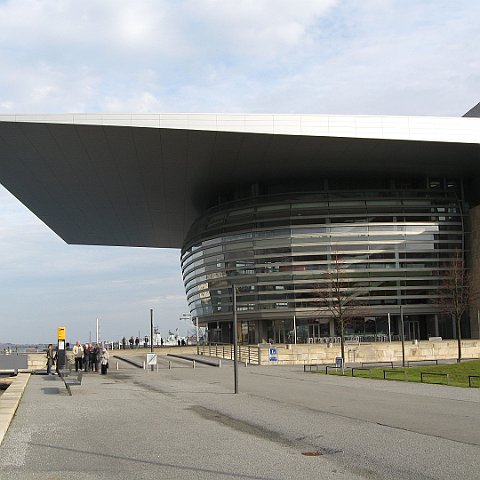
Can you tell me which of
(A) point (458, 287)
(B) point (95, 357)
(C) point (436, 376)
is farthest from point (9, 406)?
(A) point (458, 287)

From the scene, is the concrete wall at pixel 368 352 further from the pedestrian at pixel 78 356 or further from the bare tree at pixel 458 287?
the pedestrian at pixel 78 356

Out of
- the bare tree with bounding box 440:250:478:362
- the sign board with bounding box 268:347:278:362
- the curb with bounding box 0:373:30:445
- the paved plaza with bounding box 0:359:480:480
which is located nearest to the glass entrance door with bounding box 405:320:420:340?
the bare tree with bounding box 440:250:478:362

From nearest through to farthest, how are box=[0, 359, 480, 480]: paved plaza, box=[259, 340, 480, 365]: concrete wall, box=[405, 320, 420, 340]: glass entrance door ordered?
box=[0, 359, 480, 480]: paved plaza, box=[259, 340, 480, 365]: concrete wall, box=[405, 320, 420, 340]: glass entrance door

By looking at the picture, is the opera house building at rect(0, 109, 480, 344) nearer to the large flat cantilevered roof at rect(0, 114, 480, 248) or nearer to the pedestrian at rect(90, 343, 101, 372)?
the large flat cantilevered roof at rect(0, 114, 480, 248)

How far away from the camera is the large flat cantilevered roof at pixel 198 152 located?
140 feet

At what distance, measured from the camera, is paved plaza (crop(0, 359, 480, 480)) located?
869cm

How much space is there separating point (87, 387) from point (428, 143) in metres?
31.0

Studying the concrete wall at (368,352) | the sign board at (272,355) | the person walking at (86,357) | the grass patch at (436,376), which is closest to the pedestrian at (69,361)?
the person walking at (86,357)

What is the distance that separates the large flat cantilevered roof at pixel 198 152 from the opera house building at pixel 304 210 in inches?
6.6

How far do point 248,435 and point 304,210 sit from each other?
1799 inches

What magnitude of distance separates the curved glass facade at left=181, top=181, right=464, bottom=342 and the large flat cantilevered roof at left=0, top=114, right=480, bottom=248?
2.29 m

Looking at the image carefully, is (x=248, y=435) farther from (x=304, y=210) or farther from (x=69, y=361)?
(x=304, y=210)

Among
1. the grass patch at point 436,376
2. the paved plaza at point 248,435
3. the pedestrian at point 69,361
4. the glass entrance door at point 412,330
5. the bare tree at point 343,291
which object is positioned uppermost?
the bare tree at point 343,291

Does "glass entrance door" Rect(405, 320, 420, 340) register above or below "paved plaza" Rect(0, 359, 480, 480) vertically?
above
